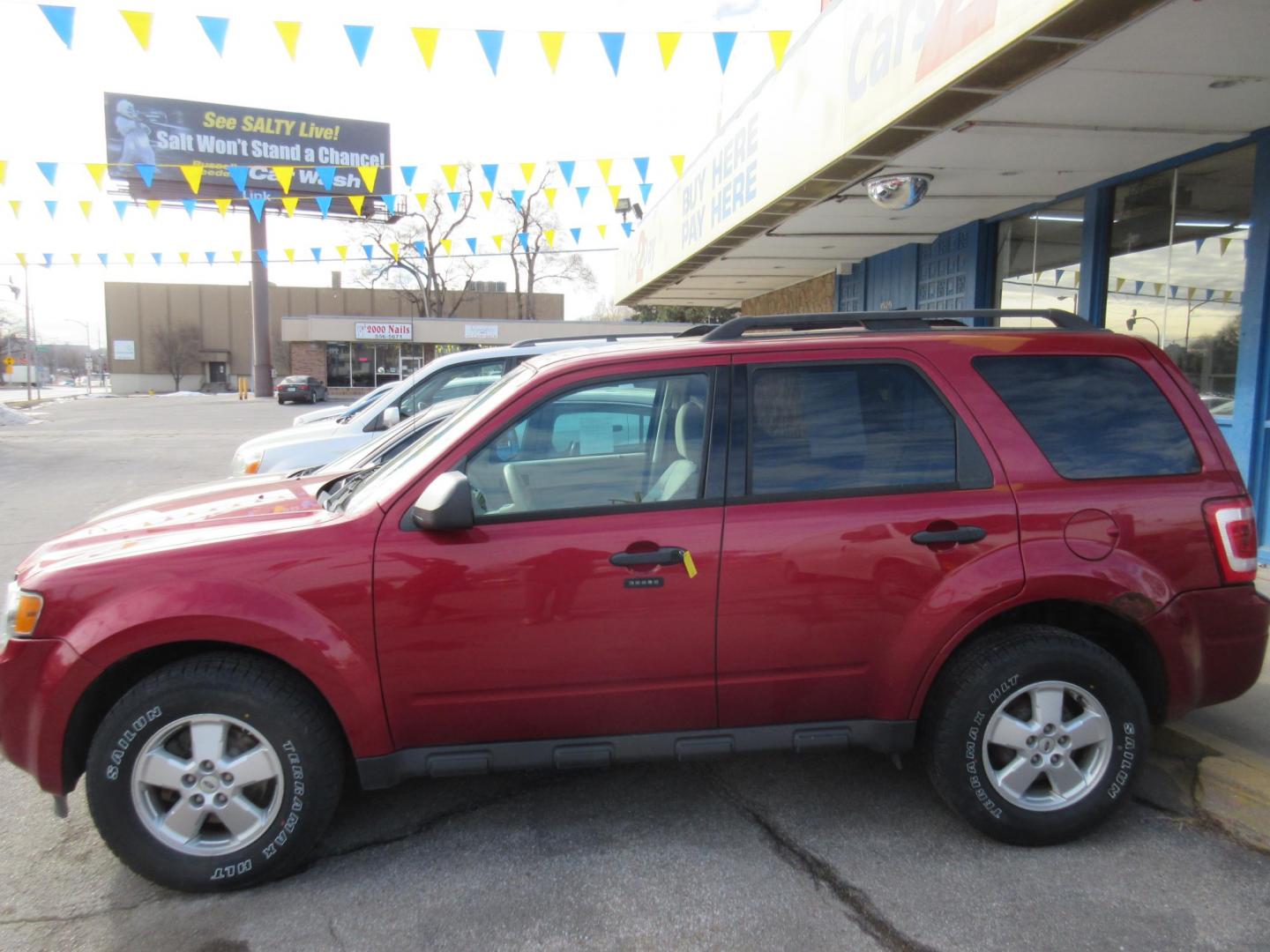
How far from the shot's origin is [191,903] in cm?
291

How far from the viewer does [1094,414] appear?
335 cm

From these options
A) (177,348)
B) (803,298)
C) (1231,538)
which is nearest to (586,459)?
(1231,538)

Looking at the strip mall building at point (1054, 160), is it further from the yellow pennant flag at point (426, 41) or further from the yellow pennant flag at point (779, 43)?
the yellow pennant flag at point (426, 41)

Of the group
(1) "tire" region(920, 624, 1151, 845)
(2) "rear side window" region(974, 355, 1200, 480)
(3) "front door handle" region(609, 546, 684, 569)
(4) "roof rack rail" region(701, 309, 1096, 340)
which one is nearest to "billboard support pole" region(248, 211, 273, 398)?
(4) "roof rack rail" region(701, 309, 1096, 340)

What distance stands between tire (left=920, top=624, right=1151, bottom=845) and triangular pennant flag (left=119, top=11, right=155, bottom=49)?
9014mm

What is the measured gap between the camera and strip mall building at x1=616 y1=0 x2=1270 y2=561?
16.2 ft

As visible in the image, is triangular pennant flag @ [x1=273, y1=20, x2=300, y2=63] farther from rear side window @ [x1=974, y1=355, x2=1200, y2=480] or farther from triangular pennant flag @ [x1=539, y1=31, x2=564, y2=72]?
rear side window @ [x1=974, y1=355, x2=1200, y2=480]

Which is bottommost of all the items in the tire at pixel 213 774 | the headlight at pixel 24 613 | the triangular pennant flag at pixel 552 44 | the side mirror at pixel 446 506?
the tire at pixel 213 774

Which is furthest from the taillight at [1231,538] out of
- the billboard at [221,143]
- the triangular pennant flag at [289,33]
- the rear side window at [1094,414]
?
the billboard at [221,143]

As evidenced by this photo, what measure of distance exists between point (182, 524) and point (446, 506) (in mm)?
1120

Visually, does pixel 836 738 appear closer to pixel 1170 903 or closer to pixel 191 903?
pixel 1170 903

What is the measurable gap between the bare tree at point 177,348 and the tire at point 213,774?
71831 mm

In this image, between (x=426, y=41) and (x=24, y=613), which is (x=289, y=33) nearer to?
(x=426, y=41)

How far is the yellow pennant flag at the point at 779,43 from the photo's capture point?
8461mm
